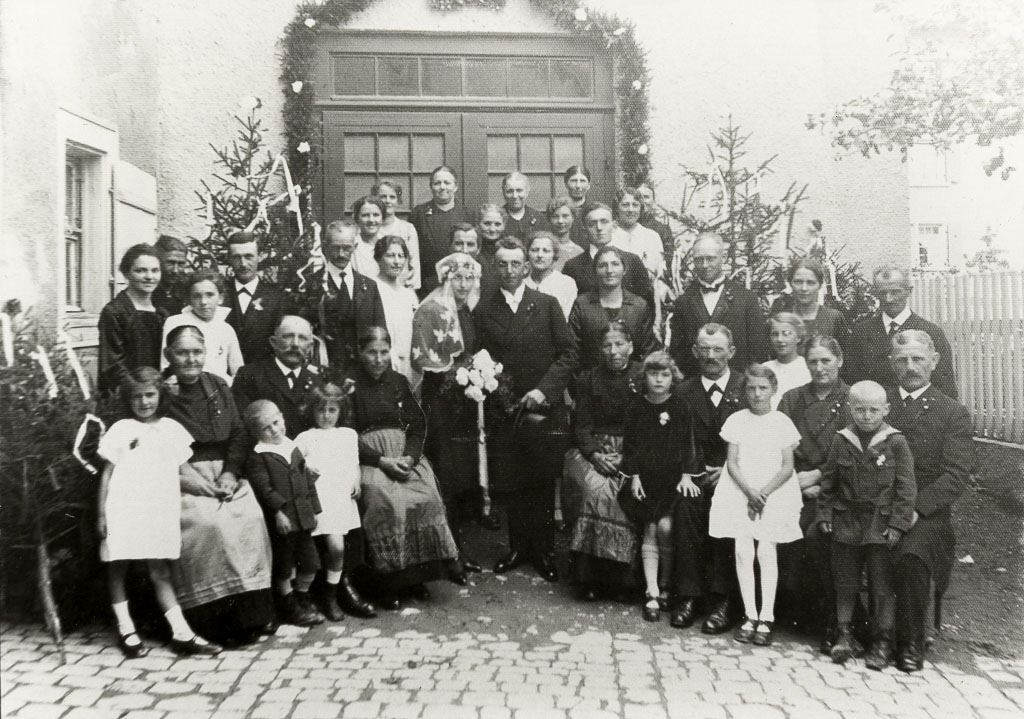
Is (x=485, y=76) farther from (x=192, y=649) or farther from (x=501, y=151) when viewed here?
(x=192, y=649)

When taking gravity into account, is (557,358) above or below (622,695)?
above

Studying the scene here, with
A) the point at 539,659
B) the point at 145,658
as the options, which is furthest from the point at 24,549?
the point at 539,659

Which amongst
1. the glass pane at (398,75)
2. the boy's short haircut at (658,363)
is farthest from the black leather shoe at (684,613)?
the glass pane at (398,75)

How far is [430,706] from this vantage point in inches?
125

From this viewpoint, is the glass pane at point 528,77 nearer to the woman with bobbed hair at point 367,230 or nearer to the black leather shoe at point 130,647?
the woman with bobbed hair at point 367,230

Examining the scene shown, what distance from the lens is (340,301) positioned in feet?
15.8

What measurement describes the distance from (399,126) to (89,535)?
403 cm

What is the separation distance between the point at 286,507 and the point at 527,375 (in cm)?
153

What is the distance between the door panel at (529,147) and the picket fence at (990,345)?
2.94m

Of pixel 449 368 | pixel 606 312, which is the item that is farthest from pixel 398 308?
pixel 606 312

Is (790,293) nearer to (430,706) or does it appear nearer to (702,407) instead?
(702,407)

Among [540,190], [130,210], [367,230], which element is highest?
[540,190]

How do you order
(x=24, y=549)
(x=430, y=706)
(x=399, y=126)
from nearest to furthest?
(x=430, y=706) → (x=24, y=549) → (x=399, y=126)

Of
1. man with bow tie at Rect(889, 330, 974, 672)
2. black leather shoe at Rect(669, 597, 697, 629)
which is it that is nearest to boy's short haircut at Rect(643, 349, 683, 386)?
man with bow tie at Rect(889, 330, 974, 672)
